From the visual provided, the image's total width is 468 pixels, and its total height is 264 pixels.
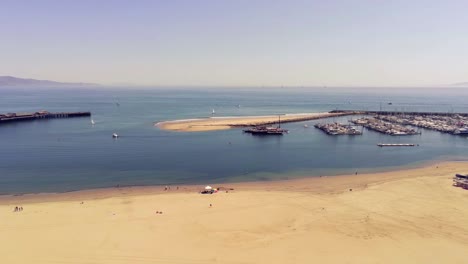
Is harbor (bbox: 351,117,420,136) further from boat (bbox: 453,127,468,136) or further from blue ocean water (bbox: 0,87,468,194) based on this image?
boat (bbox: 453,127,468,136)

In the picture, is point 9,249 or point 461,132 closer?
point 9,249

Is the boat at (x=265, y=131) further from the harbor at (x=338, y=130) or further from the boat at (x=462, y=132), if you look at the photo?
the boat at (x=462, y=132)

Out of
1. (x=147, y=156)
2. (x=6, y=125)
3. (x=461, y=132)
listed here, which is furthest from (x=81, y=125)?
(x=461, y=132)

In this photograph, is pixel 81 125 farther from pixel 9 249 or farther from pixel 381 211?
pixel 381 211

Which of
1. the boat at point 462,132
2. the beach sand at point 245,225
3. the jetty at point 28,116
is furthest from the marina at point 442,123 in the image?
the jetty at point 28,116

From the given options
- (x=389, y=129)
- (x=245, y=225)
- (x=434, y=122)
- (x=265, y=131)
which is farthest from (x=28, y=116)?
(x=434, y=122)

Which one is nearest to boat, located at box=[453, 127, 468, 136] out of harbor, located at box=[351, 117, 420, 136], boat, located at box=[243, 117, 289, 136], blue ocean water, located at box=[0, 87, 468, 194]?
blue ocean water, located at box=[0, 87, 468, 194]

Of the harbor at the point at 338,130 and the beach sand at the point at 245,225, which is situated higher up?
the harbor at the point at 338,130

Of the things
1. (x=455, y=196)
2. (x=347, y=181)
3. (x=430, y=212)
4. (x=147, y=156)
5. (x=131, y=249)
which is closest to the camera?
(x=131, y=249)

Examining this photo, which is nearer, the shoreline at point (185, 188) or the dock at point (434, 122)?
the shoreline at point (185, 188)

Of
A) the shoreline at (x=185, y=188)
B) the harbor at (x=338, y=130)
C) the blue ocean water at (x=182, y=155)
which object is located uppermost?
the harbor at (x=338, y=130)
